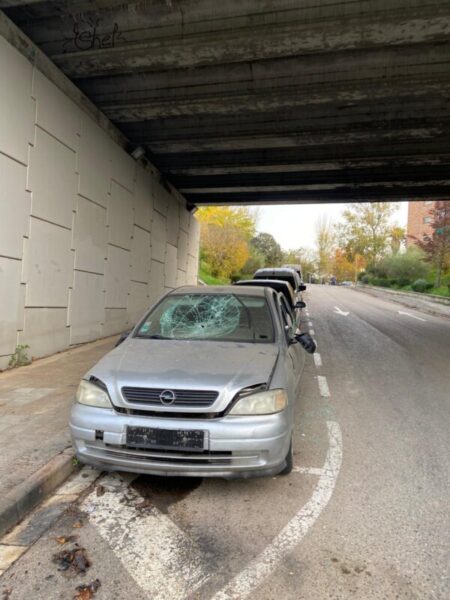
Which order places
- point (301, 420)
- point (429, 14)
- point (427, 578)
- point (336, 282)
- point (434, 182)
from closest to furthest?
1. point (427, 578)
2. point (301, 420)
3. point (429, 14)
4. point (434, 182)
5. point (336, 282)

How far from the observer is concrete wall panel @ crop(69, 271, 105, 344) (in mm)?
9195

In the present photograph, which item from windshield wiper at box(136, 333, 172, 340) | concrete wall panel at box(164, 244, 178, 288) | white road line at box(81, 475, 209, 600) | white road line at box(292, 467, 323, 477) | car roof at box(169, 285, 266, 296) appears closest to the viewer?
white road line at box(81, 475, 209, 600)

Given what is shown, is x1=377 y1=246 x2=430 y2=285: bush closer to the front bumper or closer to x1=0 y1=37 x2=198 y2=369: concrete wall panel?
x1=0 y1=37 x2=198 y2=369: concrete wall panel

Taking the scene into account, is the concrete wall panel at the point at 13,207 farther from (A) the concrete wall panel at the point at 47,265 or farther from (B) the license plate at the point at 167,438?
(B) the license plate at the point at 167,438

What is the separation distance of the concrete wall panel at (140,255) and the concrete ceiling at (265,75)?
2558 mm

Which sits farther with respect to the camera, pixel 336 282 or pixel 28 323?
pixel 336 282

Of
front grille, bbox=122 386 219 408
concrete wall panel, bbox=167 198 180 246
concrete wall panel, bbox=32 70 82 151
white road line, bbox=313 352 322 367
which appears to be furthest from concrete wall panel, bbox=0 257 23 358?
concrete wall panel, bbox=167 198 180 246

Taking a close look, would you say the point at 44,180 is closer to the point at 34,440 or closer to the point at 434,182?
the point at 34,440

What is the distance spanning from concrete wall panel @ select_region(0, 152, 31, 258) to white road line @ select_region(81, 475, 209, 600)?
16.1 feet

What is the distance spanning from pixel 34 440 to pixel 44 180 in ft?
17.4

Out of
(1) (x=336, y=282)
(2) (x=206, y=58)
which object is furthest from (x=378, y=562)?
(1) (x=336, y=282)

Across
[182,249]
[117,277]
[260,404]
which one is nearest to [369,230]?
[182,249]

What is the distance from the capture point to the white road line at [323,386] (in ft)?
20.6

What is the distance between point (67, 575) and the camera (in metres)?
2.46
